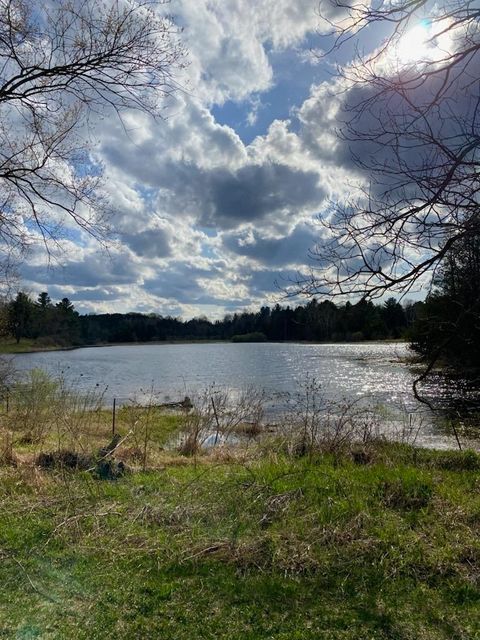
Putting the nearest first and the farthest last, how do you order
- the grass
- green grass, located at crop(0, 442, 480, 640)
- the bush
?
green grass, located at crop(0, 442, 480, 640)
the bush
the grass

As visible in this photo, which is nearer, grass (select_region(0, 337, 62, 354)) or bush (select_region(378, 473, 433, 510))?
bush (select_region(378, 473, 433, 510))

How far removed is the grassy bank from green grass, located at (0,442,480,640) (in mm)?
14

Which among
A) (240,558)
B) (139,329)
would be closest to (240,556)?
(240,558)

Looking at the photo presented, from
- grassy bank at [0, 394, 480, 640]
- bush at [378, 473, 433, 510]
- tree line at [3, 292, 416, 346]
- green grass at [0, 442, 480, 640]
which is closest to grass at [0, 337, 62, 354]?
tree line at [3, 292, 416, 346]

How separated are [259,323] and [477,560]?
115670mm

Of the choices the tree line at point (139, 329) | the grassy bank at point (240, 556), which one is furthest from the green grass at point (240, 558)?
the tree line at point (139, 329)

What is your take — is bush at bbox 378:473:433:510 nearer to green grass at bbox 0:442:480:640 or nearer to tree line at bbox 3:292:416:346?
green grass at bbox 0:442:480:640

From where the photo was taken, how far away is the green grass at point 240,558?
3221 mm

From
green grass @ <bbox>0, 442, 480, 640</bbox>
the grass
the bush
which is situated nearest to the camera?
green grass @ <bbox>0, 442, 480, 640</bbox>

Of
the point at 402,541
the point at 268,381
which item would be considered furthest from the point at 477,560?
the point at 268,381

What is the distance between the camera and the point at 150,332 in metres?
129

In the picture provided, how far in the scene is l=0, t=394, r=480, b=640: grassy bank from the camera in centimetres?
323

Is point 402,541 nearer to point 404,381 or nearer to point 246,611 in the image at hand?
point 246,611

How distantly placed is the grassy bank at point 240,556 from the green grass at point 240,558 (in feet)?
0.05
